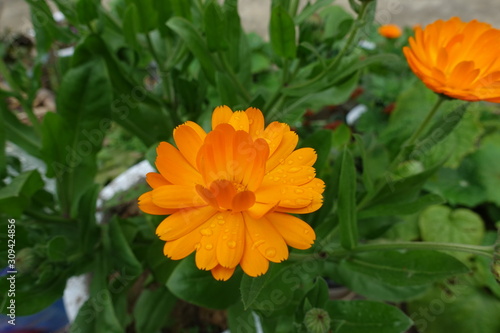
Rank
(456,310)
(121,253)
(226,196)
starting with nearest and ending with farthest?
(226,196), (121,253), (456,310)

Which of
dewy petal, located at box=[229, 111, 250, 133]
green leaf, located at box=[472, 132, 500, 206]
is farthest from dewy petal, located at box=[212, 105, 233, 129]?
green leaf, located at box=[472, 132, 500, 206]

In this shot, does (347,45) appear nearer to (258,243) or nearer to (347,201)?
(347,201)

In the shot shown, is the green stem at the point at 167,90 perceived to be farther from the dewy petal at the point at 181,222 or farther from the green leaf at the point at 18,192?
the dewy petal at the point at 181,222

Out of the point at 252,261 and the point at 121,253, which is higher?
the point at 252,261

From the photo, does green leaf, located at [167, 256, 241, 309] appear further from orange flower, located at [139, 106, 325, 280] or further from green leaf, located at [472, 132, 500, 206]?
green leaf, located at [472, 132, 500, 206]

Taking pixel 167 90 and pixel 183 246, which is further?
pixel 167 90

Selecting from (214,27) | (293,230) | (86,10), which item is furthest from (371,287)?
(86,10)

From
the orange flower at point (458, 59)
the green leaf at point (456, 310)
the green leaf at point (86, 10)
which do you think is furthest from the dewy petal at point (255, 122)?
the green leaf at point (456, 310)
